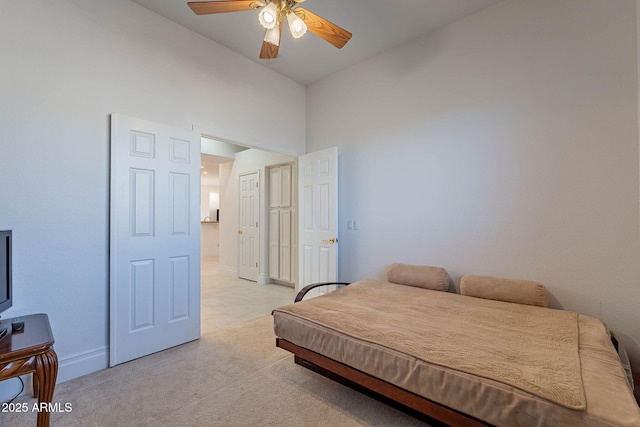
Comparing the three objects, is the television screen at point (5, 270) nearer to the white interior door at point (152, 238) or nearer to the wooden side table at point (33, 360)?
the wooden side table at point (33, 360)

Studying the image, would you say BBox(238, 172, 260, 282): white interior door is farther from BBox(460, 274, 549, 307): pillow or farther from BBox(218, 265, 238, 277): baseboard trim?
BBox(460, 274, 549, 307): pillow

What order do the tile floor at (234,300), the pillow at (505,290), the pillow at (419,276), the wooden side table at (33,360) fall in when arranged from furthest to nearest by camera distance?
the tile floor at (234,300) < the pillow at (419,276) < the pillow at (505,290) < the wooden side table at (33,360)

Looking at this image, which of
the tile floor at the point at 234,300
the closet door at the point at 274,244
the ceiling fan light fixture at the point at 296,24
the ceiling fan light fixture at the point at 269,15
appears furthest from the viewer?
the closet door at the point at 274,244

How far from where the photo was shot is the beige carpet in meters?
1.76

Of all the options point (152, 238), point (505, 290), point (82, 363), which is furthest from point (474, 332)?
point (82, 363)

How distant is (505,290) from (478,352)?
123cm

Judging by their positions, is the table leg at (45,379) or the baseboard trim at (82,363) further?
the baseboard trim at (82,363)

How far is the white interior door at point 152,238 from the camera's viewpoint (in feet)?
8.04

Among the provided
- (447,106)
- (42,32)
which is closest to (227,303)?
(42,32)

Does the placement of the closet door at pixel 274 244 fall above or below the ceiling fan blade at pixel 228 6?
below

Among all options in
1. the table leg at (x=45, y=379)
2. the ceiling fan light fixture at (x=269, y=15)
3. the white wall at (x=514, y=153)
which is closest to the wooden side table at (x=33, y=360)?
the table leg at (x=45, y=379)

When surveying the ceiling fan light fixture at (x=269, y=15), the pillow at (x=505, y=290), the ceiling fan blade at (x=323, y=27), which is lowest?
the pillow at (x=505, y=290)

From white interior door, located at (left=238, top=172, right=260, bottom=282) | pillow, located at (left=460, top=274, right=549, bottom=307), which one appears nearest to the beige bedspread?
pillow, located at (left=460, top=274, right=549, bottom=307)

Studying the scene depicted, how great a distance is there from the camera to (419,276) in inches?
117
